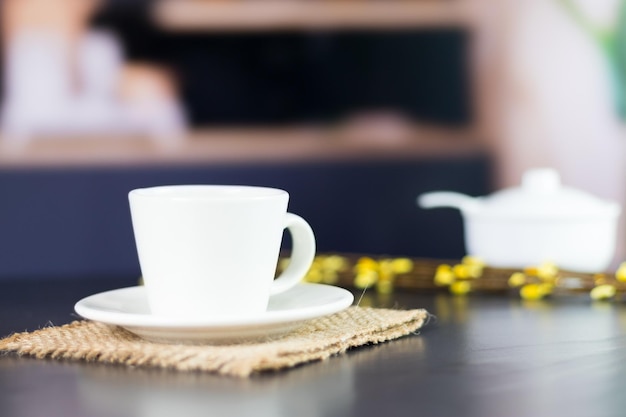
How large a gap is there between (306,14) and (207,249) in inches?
72.4

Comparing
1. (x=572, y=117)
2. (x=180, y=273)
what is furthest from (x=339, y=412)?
(x=572, y=117)

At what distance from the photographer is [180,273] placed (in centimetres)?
87

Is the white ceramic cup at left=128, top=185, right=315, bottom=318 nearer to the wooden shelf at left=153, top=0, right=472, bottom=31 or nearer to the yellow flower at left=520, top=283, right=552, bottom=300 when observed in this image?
the yellow flower at left=520, top=283, right=552, bottom=300

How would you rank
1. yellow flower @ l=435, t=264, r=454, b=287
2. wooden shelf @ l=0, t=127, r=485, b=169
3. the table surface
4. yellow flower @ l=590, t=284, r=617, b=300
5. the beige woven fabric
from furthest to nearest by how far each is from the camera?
wooden shelf @ l=0, t=127, r=485, b=169
yellow flower @ l=435, t=264, r=454, b=287
yellow flower @ l=590, t=284, r=617, b=300
the beige woven fabric
the table surface

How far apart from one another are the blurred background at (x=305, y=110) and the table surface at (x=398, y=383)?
4.93ft

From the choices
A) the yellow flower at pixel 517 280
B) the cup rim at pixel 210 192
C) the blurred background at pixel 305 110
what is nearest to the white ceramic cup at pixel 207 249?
the cup rim at pixel 210 192

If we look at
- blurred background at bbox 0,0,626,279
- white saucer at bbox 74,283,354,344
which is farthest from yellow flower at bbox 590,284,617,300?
blurred background at bbox 0,0,626,279

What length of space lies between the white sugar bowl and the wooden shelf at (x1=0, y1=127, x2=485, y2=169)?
120 cm

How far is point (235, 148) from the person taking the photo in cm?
258

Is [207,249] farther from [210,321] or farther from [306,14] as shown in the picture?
[306,14]

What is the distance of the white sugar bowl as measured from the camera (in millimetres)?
1406

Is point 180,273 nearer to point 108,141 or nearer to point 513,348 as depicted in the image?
point 513,348

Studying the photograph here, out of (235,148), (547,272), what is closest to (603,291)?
(547,272)

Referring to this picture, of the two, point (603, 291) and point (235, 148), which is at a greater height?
point (235, 148)
